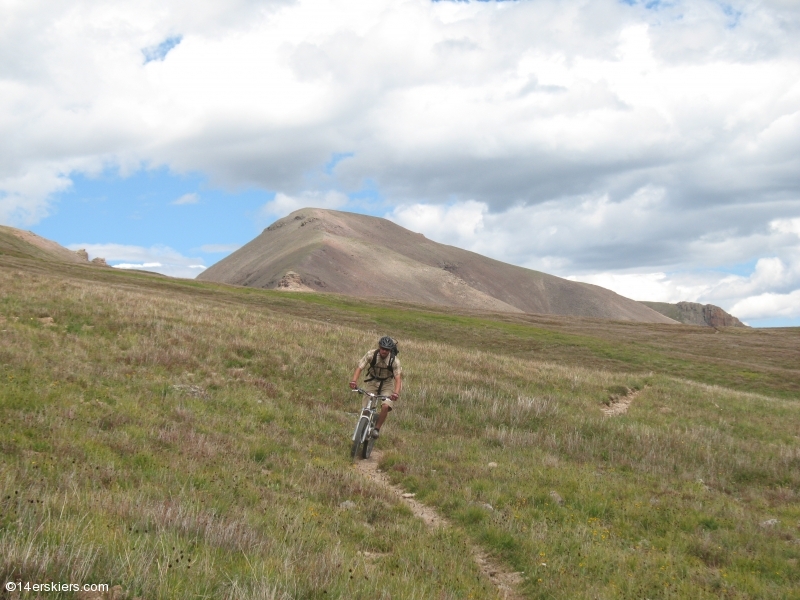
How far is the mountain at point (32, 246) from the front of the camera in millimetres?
108688

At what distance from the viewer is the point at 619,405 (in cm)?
2523

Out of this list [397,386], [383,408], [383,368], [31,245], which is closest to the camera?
[383,408]

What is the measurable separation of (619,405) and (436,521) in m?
17.4

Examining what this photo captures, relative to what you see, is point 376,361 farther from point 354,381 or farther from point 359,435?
point 359,435

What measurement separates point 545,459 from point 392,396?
3886 millimetres

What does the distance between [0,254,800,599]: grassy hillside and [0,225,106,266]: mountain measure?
9377 centimetres

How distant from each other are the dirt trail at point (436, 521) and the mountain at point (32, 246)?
102 metres

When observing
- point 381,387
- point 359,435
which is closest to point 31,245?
point 381,387

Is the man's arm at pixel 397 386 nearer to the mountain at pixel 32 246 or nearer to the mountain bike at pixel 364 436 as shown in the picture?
the mountain bike at pixel 364 436

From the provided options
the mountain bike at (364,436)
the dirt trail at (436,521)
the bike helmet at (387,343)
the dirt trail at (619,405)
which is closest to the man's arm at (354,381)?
the mountain bike at (364,436)

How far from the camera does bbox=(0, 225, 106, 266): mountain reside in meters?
109

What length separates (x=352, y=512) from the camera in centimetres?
922

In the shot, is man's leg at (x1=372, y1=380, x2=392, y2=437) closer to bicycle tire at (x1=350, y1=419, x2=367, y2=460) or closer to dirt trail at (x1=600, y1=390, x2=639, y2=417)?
bicycle tire at (x1=350, y1=419, x2=367, y2=460)

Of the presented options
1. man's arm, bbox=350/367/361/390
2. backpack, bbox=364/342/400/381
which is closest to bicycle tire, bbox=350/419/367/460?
man's arm, bbox=350/367/361/390
